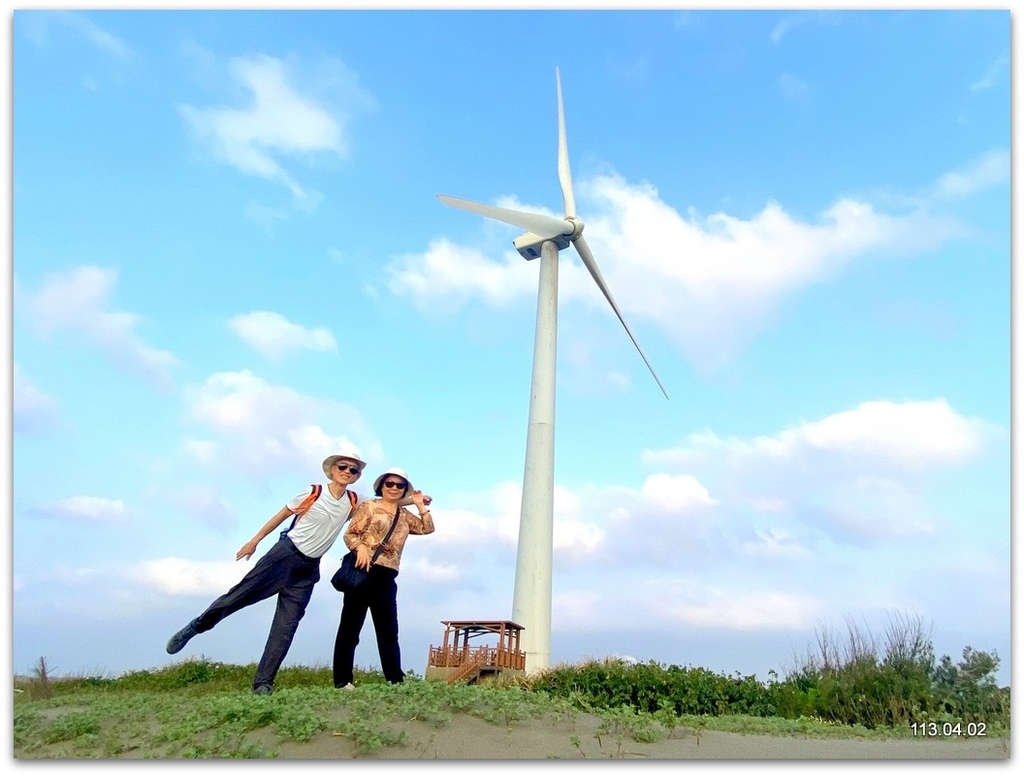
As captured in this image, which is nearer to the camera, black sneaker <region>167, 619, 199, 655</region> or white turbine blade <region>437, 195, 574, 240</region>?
black sneaker <region>167, 619, 199, 655</region>

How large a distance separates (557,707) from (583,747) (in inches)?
56.7

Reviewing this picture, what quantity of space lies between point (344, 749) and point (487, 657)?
9.53 metres

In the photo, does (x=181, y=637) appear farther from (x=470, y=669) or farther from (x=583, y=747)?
(x=470, y=669)

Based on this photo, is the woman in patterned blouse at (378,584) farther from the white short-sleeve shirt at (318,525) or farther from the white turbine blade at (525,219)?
the white turbine blade at (525,219)

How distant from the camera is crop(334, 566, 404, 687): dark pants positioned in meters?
9.74

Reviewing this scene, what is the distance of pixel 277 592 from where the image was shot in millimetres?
9531

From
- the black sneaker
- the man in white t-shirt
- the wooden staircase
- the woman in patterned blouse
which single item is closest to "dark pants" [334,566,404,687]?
the woman in patterned blouse

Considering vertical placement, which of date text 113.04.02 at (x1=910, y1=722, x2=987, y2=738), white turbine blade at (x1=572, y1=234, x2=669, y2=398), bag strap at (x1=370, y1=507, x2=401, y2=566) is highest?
white turbine blade at (x1=572, y1=234, x2=669, y2=398)

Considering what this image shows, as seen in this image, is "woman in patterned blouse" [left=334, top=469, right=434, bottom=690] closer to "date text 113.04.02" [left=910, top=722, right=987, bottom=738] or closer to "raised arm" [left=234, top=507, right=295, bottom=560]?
"raised arm" [left=234, top=507, right=295, bottom=560]

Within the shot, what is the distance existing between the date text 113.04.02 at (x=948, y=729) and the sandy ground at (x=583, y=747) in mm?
809

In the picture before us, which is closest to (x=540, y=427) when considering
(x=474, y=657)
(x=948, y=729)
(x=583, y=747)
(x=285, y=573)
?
(x=474, y=657)

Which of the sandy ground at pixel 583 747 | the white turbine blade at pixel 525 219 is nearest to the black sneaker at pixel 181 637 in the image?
the sandy ground at pixel 583 747

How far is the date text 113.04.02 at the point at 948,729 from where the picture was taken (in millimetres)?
8875

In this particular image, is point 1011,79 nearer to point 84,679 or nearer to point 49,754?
point 49,754
